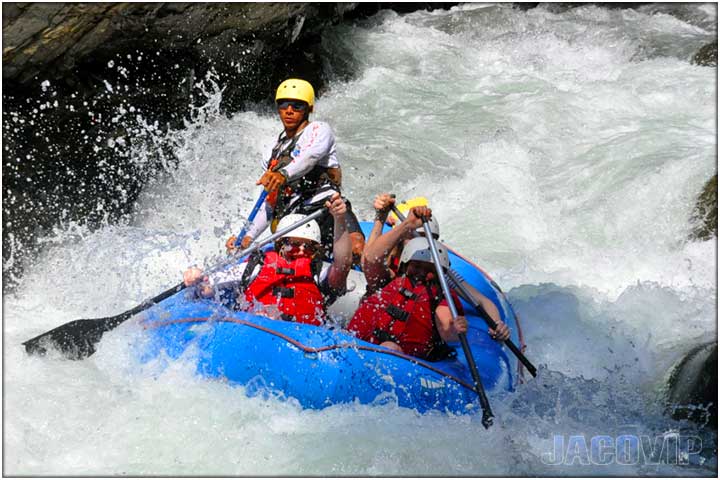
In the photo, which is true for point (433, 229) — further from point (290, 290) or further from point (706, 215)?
point (706, 215)

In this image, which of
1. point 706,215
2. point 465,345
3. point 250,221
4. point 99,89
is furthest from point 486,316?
point 99,89

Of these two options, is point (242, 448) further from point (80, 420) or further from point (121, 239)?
point (121, 239)

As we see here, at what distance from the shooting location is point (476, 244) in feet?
23.1

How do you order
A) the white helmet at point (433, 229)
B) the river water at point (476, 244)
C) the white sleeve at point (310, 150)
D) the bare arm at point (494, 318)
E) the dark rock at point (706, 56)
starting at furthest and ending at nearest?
the dark rock at point (706, 56)
the white sleeve at point (310, 150)
the white helmet at point (433, 229)
the bare arm at point (494, 318)
the river water at point (476, 244)

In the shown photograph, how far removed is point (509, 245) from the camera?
704cm

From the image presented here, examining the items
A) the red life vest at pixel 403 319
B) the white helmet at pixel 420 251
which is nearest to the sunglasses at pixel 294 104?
the white helmet at pixel 420 251

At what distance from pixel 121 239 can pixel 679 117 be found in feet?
18.2

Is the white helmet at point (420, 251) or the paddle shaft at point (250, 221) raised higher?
the paddle shaft at point (250, 221)

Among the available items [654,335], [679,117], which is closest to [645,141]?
[679,117]

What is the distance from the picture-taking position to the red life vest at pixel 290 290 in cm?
446

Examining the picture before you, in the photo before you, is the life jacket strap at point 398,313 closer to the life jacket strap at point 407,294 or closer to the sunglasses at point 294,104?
the life jacket strap at point 407,294

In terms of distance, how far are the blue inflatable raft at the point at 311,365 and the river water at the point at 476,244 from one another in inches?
3.2

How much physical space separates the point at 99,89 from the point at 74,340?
3.14 m

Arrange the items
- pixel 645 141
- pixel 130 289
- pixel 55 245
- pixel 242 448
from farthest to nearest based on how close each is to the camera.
Result: pixel 645 141, pixel 55 245, pixel 130 289, pixel 242 448
